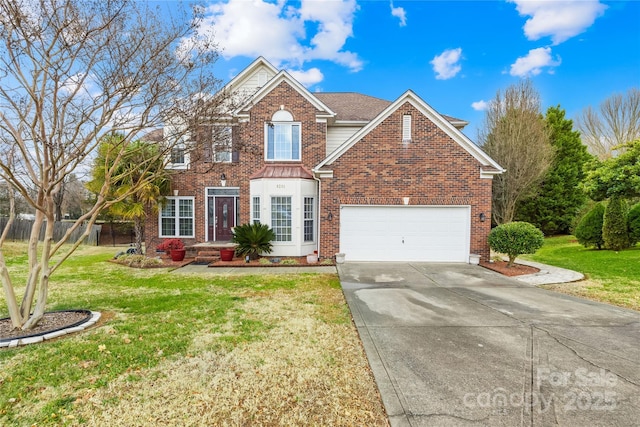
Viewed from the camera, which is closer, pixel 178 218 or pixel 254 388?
pixel 254 388

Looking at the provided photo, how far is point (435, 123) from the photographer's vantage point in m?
11.9

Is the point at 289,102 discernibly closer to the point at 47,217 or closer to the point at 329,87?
the point at 329,87

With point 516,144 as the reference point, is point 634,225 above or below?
below

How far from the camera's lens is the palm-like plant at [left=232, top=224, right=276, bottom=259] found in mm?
11992

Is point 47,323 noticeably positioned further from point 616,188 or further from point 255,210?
point 616,188

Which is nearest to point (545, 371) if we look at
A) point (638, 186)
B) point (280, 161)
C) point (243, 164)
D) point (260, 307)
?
point (260, 307)

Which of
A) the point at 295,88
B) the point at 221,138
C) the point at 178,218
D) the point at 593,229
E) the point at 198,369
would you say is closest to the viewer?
the point at 198,369

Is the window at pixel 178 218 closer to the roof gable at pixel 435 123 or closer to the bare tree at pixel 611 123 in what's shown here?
the roof gable at pixel 435 123

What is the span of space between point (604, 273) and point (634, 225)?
6.60m

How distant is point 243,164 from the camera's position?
46.2 feet

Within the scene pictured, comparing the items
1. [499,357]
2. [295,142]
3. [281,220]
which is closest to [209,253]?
[281,220]

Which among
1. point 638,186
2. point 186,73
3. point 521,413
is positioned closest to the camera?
point 521,413

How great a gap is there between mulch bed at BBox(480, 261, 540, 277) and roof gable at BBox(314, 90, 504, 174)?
3.51 meters

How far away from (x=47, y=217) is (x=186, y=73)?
3.75 metres
